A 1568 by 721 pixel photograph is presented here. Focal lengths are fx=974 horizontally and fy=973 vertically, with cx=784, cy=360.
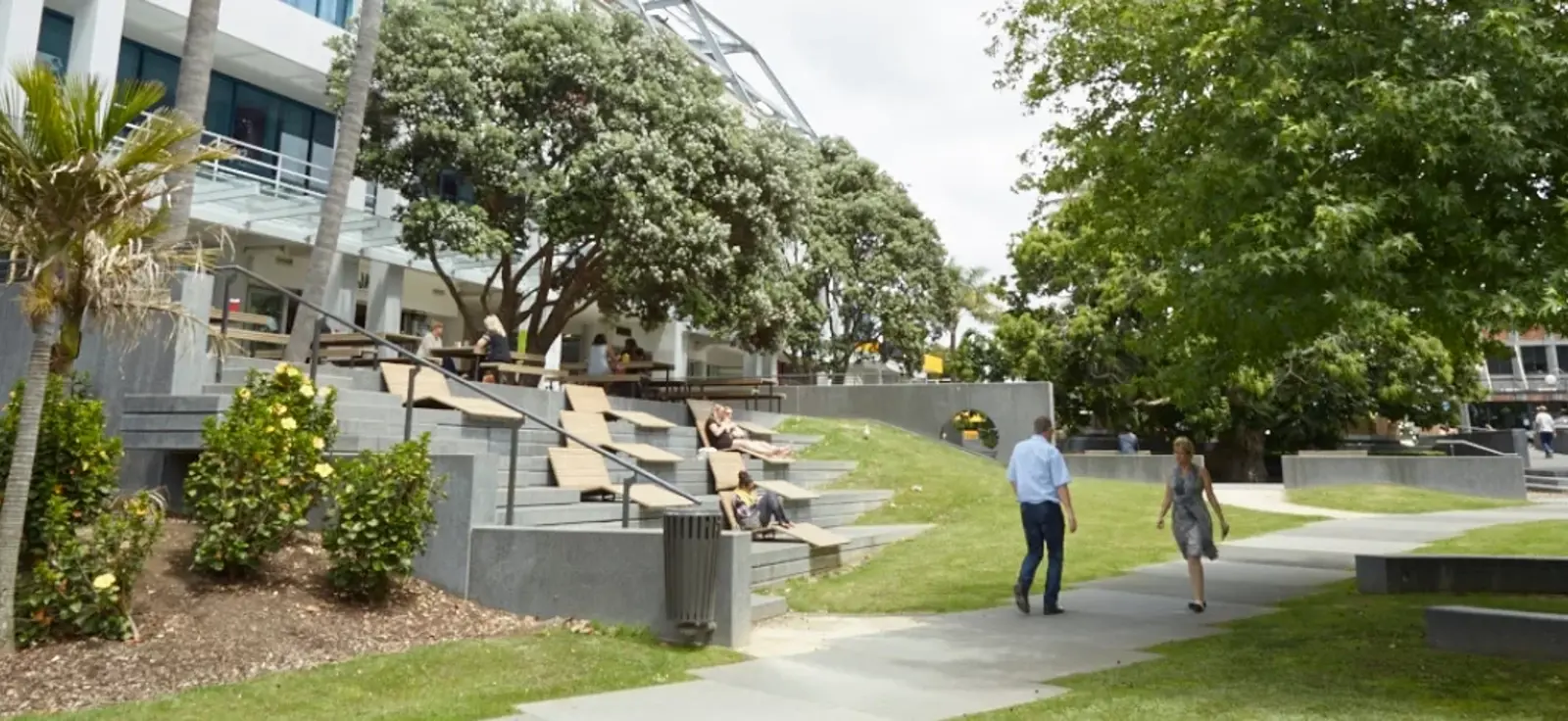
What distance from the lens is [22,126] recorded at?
6.38 m

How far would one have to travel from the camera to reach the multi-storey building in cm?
1766

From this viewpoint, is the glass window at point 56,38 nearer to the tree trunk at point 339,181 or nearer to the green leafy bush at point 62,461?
the tree trunk at point 339,181

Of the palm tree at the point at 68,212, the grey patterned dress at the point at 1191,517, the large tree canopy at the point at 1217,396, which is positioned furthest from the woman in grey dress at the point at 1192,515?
the large tree canopy at the point at 1217,396

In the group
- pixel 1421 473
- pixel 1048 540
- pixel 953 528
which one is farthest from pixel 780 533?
pixel 1421 473

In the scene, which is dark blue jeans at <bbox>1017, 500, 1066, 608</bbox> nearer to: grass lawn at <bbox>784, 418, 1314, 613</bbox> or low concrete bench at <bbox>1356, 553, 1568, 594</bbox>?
grass lawn at <bbox>784, 418, 1314, 613</bbox>

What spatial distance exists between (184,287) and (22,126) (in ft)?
8.73

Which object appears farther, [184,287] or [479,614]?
[184,287]

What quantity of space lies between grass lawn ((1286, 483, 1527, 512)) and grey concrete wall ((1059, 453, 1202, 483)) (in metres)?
2.92

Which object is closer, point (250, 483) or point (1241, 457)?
point (250, 483)

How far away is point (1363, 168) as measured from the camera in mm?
6910

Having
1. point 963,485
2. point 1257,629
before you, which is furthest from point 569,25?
point 1257,629

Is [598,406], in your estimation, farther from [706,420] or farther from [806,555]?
[806,555]

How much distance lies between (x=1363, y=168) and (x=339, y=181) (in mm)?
11197

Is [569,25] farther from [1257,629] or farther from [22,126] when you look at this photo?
[1257,629]
